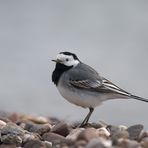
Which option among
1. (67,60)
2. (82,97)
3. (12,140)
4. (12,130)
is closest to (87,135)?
(12,140)

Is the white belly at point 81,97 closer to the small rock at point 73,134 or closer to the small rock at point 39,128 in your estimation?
the small rock at point 39,128

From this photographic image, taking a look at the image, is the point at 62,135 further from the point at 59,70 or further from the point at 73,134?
the point at 59,70

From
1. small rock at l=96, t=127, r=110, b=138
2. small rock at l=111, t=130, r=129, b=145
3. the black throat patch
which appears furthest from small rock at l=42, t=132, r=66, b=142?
the black throat patch

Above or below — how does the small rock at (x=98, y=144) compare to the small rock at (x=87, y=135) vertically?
above

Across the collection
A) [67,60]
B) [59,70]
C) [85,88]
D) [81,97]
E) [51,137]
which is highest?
[67,60]

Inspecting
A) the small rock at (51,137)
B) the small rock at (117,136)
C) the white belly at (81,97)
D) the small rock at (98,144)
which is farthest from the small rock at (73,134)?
the small rock at (98,144)

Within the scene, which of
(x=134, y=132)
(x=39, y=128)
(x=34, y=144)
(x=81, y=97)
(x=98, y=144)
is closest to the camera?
(x=98, y=144)

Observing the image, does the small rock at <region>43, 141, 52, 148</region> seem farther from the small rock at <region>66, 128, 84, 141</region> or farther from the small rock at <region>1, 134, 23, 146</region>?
the small rock at <region>1, 134, 23, 146</region>

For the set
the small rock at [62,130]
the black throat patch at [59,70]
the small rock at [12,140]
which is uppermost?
the black throat patch at [59,70]

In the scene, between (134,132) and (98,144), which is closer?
(98,144)

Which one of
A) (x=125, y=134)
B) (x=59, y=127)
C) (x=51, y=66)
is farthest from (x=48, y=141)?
(x=51, y=66)

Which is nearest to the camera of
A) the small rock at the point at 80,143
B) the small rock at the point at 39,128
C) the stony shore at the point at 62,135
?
the small rock at the point at 80,143

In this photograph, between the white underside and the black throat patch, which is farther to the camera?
the black throat patch

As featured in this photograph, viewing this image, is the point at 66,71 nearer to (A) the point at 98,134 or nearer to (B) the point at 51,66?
(A) the point at 98,134
